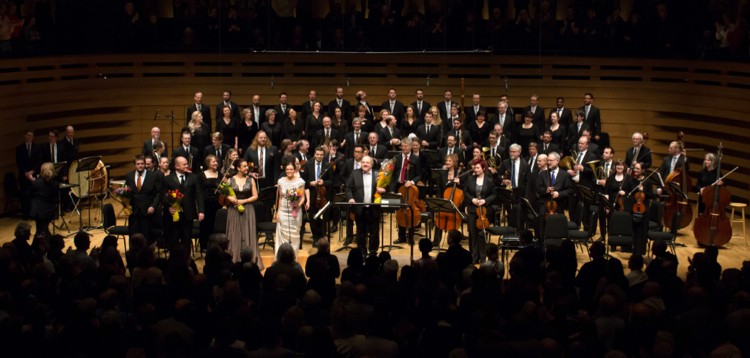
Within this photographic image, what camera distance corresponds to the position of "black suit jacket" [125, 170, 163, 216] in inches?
533

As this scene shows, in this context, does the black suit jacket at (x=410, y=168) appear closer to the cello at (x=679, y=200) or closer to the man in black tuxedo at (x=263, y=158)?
the man in black tuxedo at (x=263, y=158)

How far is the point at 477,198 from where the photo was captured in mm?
13633

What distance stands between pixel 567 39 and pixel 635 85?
166 centimetres

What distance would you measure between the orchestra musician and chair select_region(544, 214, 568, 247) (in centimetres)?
94

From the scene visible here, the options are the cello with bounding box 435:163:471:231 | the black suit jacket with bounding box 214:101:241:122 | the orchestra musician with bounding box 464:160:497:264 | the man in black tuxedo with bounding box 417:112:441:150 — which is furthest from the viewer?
the black suit jacket with bounding box 214:101:241:122

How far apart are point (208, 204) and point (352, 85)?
724 cm

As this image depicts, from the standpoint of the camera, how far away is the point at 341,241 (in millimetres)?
15328

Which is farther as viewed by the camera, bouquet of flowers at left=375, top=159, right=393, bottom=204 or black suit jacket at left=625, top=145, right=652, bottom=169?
black suit jacket at left=625, top=145, right=652, bottom=169

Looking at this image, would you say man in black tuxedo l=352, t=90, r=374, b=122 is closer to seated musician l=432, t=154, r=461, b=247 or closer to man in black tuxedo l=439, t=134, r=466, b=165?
man in black tuxedo l=439, t=134, r=466, b=165

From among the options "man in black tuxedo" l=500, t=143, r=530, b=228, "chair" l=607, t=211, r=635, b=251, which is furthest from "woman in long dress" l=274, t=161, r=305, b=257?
"chair" l=607, t=211, r=635, b=251

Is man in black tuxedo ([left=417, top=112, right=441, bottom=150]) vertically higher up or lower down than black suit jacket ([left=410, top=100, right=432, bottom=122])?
lower down

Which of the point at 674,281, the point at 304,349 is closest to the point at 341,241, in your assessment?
the point at 674,281

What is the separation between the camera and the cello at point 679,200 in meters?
14.8

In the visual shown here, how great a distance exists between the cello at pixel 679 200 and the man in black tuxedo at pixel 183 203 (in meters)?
7.03
